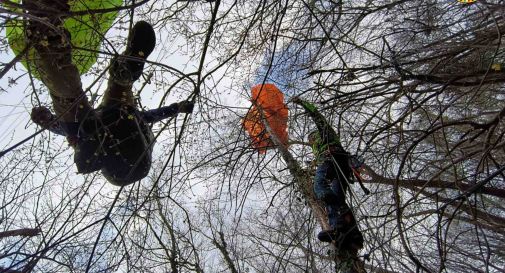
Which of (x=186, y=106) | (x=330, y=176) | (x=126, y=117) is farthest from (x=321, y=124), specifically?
(x=126, y=117)

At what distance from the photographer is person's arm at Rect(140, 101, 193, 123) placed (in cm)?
261

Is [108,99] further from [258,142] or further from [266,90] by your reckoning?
[266,90]

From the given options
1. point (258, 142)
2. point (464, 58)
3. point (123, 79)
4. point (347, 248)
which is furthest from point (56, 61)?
point (464, 58)

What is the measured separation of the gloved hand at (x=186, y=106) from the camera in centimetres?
260

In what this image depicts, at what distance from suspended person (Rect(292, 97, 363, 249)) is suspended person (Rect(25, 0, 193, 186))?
54.3 inches

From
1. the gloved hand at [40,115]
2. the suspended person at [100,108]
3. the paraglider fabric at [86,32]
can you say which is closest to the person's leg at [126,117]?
the suspended person at [100,108]

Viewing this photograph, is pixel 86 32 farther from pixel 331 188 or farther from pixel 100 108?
pixel 331 188

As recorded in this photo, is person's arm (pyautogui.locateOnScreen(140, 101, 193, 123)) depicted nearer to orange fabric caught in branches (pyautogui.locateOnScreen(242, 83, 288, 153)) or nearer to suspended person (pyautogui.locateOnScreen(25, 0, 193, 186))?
suspended person (pyautogui.locateOnScreen(25, 0, 193, 186))

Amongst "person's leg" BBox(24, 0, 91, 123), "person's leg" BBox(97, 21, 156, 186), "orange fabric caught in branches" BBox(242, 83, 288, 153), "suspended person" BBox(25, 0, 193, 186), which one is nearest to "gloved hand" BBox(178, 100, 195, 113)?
"suspended person" BBox(25, 0, 193, 186)

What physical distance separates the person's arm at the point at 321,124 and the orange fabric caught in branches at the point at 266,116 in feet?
1.06

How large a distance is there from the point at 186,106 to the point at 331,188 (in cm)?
166

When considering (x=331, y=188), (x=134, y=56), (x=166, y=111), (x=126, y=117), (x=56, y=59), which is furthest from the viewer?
(x=331, y=188)

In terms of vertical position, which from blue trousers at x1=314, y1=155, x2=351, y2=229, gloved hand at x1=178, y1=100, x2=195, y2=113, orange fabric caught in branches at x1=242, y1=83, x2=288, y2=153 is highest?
orange fabric caught in branches at x1=242, y1=83, x2=288, y2=153

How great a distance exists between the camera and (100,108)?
2502mm
